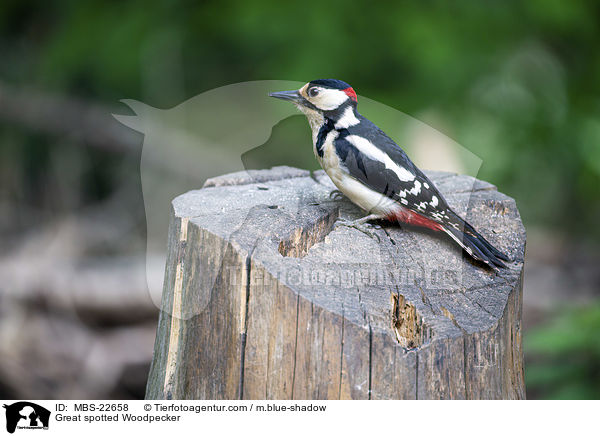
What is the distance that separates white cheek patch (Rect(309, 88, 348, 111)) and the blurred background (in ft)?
Result: 2.64

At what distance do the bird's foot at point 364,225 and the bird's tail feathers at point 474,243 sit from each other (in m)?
0.27

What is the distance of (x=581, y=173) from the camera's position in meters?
5.04

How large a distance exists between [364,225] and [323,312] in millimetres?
712

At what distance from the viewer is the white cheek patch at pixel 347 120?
2.51m

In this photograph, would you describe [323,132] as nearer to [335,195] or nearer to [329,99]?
[329,99]

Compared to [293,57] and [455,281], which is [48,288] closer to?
[293,57]

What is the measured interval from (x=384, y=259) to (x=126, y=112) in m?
1.26

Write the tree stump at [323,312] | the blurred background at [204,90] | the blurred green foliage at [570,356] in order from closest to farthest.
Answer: the tree stump at [323,312] < the blurred green foliage at [570,356] < the blurred background at [204,90]
